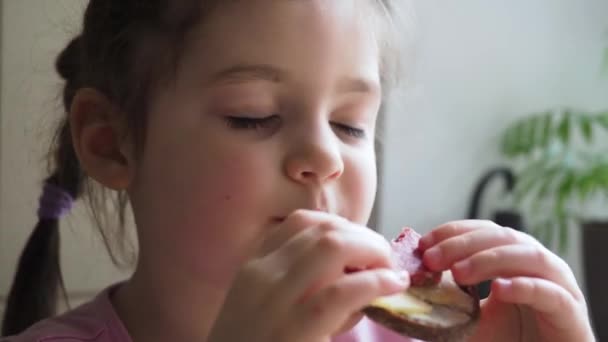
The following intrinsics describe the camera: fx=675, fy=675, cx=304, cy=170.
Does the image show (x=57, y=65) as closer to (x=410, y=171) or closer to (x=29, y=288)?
(x=29, y=288)

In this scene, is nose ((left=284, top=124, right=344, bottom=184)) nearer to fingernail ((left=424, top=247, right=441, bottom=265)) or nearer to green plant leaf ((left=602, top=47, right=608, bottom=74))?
fingernail ((left=424, top=247, right=441, bottom=265))

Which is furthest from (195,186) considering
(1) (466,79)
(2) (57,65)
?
(1) (466,79)

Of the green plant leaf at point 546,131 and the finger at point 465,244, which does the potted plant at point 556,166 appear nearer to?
the green plant leaf at point 546,131

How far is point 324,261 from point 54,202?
587mm

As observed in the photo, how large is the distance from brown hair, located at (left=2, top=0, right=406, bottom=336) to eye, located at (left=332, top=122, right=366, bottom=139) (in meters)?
0.17

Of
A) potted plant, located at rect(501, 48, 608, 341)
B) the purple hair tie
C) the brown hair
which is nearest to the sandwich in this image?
the brown hair

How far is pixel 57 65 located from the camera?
3.09 ft

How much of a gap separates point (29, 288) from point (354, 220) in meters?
0.53

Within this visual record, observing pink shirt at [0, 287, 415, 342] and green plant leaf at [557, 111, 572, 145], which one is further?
green plant leaf at [557, 111, 572, 145]

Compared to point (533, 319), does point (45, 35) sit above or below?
above

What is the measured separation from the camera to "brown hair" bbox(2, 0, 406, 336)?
0.74 metres

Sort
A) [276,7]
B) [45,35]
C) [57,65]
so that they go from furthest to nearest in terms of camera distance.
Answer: [45,35], [57,65], [276,7]

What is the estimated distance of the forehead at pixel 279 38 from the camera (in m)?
0.67

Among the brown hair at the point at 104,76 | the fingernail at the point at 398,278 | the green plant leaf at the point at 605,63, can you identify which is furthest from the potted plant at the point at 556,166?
the fingernail at the point at 398,278
